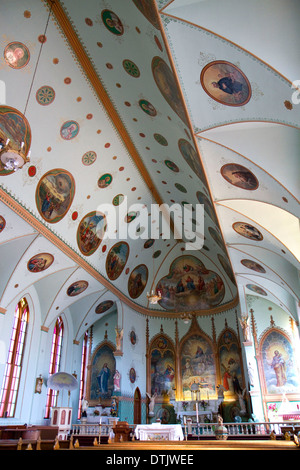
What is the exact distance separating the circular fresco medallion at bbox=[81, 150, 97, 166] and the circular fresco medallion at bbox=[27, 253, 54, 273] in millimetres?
4224

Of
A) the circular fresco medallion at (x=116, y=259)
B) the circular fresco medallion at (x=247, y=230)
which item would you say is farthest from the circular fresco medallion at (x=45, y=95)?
the circular fresco medallion at (x=116, y=259)

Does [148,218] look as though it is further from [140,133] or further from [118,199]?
[140,133]

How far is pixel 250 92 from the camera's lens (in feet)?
23.6

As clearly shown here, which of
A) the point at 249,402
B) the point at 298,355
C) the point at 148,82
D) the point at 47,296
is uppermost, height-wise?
the point at 148,82

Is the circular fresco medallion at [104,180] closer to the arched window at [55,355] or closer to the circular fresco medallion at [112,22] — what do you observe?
the circular fresco medallion at [112,22]

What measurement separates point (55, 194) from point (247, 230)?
286 inches

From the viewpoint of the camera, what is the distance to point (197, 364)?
22.2 meters

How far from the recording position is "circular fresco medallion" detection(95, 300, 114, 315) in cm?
2077

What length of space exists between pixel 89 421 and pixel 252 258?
12.8 metres

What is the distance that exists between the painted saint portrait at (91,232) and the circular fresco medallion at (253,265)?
21.7ft

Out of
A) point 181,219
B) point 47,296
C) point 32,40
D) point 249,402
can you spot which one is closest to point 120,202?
point 181,219

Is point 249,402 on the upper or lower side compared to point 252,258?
lower

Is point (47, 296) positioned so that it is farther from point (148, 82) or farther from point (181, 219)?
point (148, 82)

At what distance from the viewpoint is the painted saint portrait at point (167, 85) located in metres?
9.03
